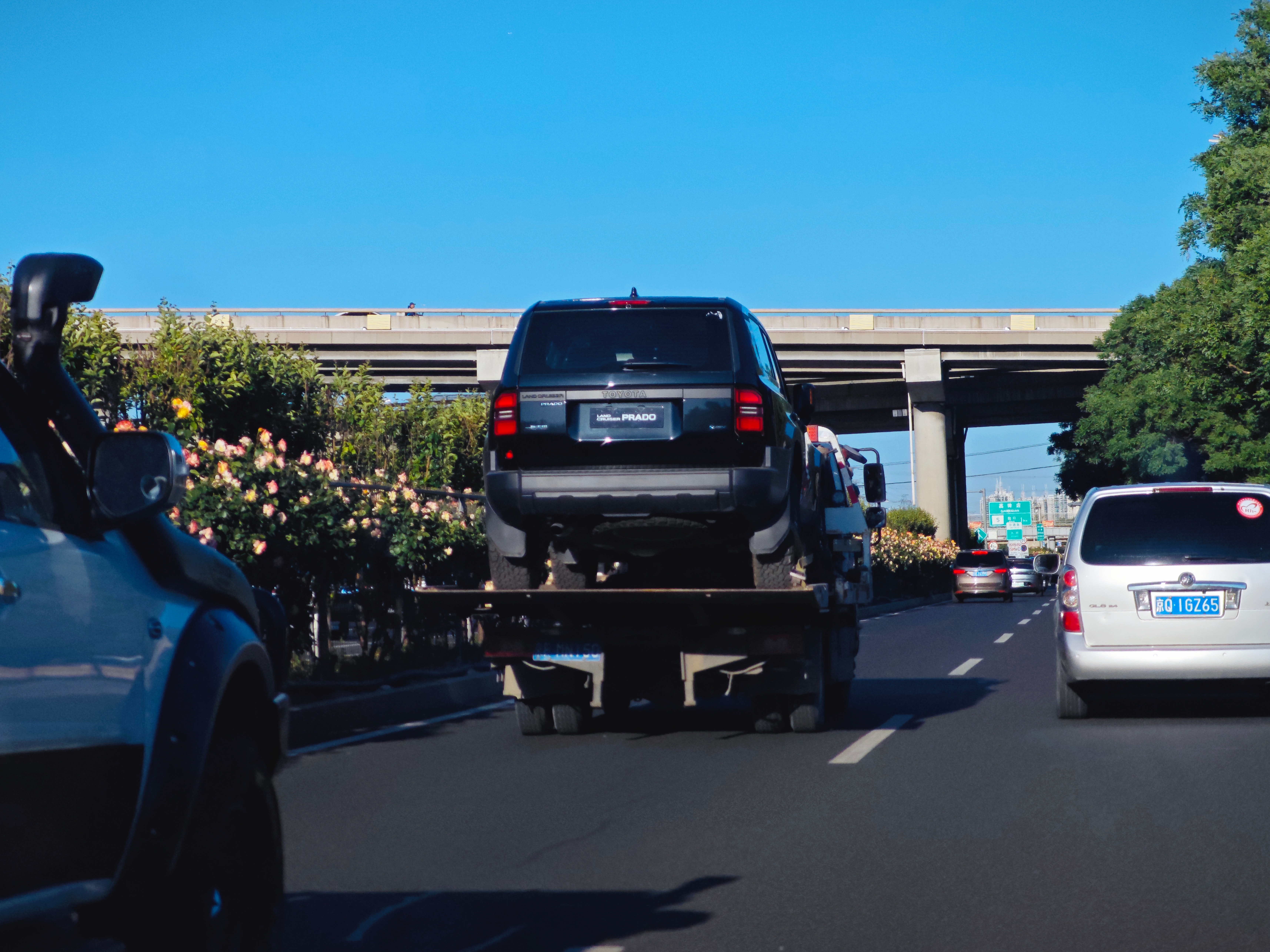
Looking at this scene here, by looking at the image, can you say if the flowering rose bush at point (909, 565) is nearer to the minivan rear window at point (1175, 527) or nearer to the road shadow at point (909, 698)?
the road shadow at point (909, 698)

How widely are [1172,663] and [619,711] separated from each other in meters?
4.50

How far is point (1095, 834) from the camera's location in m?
7.16

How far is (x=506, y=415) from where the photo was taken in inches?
402

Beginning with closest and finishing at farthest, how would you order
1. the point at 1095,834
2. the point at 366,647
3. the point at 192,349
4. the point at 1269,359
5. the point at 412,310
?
the point at 1095,834
the point at 366,647
the point at 192,349
the point at 1269,359
the point at 412,310

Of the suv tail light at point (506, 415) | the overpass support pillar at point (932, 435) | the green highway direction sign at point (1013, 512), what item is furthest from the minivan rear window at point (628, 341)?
the green highway direction sign at point (1013, 512)

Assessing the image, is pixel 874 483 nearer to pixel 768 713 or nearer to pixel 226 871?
pixel 768 713

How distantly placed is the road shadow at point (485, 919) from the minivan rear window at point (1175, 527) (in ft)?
21.0

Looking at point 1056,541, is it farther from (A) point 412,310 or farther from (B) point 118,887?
(B) point 118,887

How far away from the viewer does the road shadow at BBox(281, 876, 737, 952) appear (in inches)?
207

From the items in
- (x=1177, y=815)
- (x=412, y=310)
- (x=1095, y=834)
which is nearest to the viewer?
(x=1095, y=834)

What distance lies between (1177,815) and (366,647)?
353 inches

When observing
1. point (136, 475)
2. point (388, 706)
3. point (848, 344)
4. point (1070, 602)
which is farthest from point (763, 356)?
point (848, 344)

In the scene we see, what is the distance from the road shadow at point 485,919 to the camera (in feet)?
17.2

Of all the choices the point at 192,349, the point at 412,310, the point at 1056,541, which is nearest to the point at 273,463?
the point at 192,349
